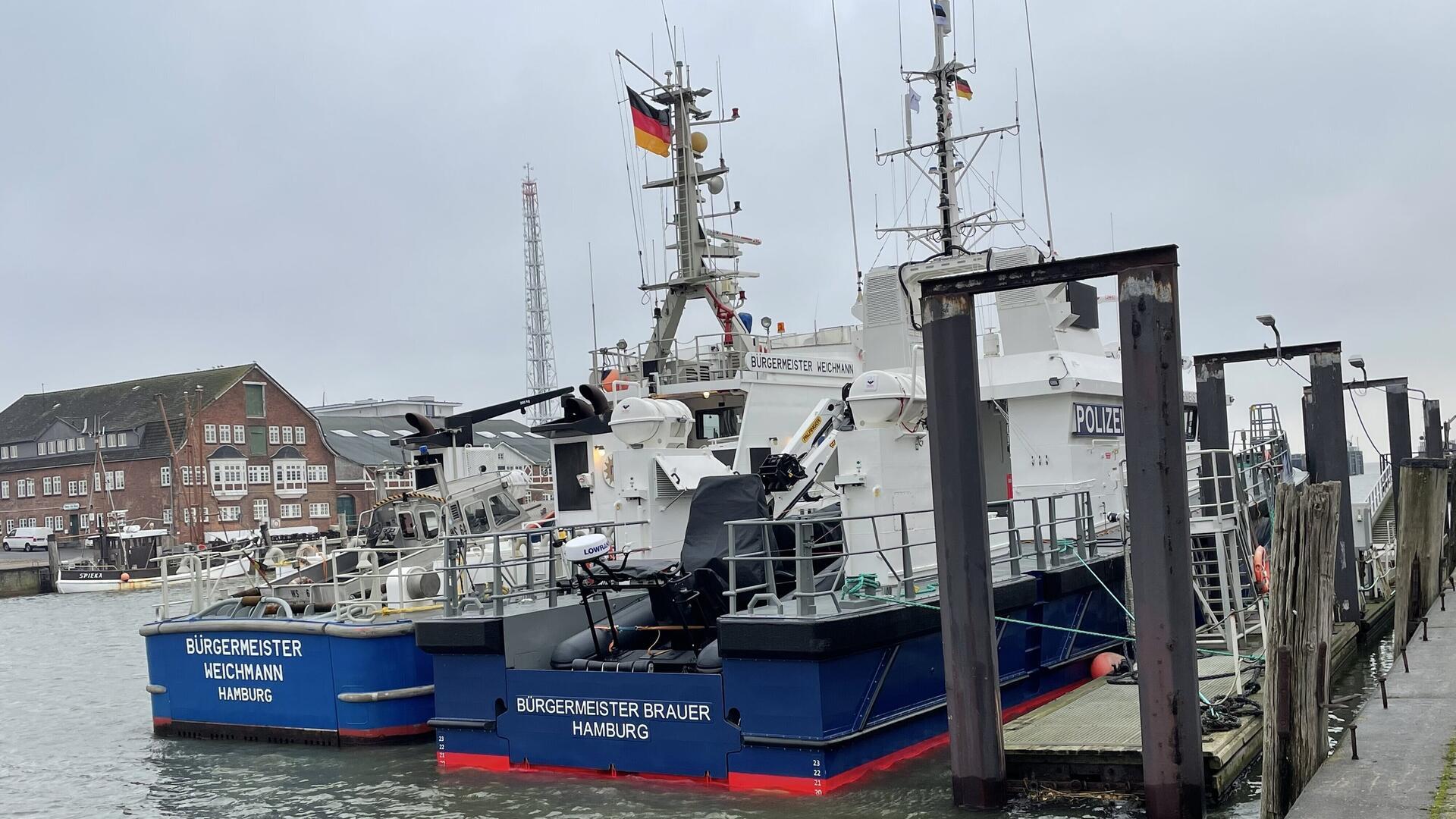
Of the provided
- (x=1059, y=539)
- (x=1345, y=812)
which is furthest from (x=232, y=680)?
(x=1345, y=812)

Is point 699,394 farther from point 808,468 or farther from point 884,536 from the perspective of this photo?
point 884,536

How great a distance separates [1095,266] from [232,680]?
1070 cm

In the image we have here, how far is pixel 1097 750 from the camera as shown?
9.46m

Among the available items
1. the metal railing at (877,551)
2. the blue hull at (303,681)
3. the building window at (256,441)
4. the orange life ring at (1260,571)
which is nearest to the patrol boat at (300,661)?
the blue hull at (303,681)

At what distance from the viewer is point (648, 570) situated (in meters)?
12.4

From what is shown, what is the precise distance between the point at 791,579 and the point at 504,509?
10.4m

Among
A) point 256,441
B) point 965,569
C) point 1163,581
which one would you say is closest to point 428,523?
point 965,569

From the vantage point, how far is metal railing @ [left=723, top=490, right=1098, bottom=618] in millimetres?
10531

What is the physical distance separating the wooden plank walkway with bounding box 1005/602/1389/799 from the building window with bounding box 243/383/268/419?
221ft

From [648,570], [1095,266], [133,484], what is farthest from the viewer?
[133,484]

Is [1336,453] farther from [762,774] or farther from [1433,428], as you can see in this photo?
[1433,428]

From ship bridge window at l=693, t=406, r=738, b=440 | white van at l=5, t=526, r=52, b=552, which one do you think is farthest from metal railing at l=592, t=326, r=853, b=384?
white van at l=5, t=526, r=52, b=552

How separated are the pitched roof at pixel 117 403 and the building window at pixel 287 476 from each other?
17.9 ft

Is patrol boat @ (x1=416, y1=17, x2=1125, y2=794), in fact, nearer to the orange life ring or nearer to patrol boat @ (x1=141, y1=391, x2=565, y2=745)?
patrol boat @ (x1=141, y1=391, x2=565, y2=745)
